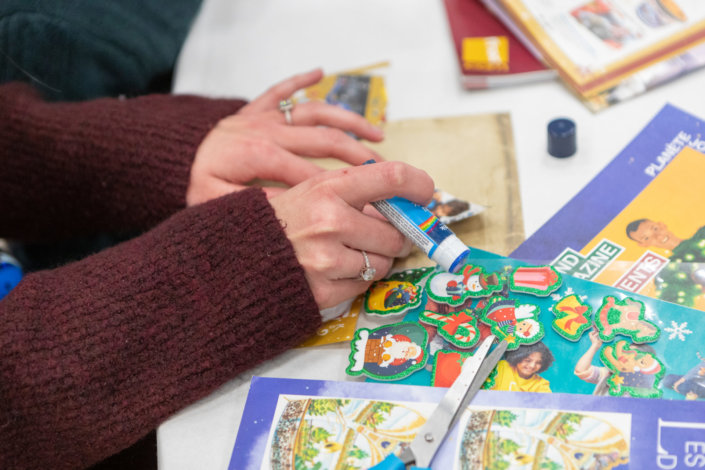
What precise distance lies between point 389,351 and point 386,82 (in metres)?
0.51

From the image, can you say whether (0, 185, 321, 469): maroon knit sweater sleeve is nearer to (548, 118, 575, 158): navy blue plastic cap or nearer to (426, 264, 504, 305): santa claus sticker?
(426, 264, 504, 305): santa claus sticker

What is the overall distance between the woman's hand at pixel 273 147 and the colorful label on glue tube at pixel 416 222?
0.15 metres

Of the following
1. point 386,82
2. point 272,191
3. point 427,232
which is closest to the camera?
point 427,232

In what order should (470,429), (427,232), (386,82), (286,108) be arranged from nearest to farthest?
(470,429)
(427,232)
(286,108)
(386,82)

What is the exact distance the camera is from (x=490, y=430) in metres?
0.59

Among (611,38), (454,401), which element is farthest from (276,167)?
(611,38)

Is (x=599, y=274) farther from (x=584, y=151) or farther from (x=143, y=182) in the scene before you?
(x=143, y=182)

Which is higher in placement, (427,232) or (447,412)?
(427,232)

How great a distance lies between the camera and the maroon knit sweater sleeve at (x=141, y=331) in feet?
2.16

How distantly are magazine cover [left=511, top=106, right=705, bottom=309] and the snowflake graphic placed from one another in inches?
1.1

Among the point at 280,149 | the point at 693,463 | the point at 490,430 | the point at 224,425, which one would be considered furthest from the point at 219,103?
the point at 693,463

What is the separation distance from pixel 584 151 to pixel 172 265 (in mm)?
516

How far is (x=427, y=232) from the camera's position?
0.70 meters

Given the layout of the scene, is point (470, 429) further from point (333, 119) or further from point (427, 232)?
point (333, 119)
